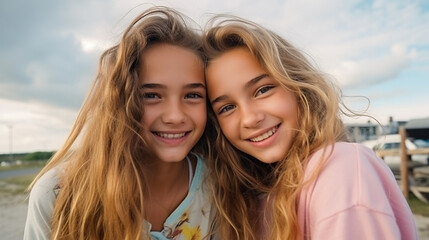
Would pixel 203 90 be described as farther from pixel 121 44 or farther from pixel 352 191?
pixel 352 191

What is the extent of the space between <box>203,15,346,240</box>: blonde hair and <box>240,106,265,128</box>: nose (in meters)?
0.20

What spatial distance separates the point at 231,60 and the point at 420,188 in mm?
6109

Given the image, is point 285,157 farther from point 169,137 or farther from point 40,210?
point 40,210

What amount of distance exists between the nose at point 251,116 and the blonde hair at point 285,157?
196 millimetres

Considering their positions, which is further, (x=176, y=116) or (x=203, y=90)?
(x=203, y=90)

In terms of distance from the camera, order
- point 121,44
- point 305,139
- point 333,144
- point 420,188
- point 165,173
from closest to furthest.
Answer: point 333,144
point 305,139
point 121,44
point 165,173
point 420,188

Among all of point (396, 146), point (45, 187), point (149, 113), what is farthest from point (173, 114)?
point (396, 146)

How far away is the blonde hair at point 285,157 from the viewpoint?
1854 mm

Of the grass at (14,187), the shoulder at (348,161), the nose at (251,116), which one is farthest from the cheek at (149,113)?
the grass at (14,187)

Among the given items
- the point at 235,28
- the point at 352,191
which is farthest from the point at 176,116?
the point at 352,191

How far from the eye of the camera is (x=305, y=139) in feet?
6.34

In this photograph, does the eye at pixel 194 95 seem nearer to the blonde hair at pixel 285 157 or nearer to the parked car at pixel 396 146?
the blonde hair at pixel 285 157

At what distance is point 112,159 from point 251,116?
81 cm

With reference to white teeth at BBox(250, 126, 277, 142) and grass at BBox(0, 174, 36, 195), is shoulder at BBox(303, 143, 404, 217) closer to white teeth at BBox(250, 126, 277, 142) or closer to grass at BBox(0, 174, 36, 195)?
white teeth at BBox(250, 126, 277, 142)
